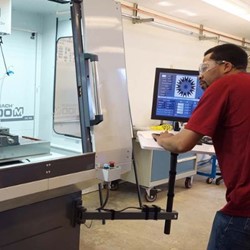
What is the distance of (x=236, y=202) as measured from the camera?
138 cm

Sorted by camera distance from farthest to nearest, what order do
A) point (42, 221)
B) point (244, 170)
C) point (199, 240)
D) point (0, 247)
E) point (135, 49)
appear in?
point (135, 49) → point (199, 240) → point (42, 221) → point (0, 247) → point (244, 170)

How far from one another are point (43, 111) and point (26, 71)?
0.34 m

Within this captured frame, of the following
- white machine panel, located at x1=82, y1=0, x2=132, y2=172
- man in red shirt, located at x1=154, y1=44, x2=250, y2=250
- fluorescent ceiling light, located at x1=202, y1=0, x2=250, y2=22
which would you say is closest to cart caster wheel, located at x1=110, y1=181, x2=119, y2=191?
white machine panel, located at x1=82, y1=0, x2=132, y2=172

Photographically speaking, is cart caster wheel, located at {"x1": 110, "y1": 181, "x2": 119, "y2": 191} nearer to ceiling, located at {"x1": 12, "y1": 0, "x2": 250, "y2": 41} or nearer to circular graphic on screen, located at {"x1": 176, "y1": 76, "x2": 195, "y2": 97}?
circular graphic on screen, located at {"x1": 176, "y1": 76, "x2": 195, "y2": 97}

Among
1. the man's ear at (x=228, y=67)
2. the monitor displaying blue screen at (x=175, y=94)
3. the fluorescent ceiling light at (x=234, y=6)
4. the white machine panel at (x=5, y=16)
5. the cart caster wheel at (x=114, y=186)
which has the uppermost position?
the fluorescent ceiling light at (x=234, y=6)

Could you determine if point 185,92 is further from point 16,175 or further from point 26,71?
point 16,175

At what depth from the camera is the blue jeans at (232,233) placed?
1399mm

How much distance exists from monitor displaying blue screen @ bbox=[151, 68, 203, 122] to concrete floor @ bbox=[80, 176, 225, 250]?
105 cm

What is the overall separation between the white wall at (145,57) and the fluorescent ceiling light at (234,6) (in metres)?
0.89

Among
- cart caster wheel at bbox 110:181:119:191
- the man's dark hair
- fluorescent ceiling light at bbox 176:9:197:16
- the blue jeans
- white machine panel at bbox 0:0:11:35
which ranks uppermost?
fluorescent ceiling light at bbox 176:9:197:16

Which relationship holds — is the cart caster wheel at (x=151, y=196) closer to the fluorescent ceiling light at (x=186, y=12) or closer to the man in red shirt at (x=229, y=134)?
the man in red shirt at (x=229, y=134)

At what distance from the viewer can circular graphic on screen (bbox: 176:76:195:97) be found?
11.2 feet

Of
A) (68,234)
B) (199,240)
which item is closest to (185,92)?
(199,240)

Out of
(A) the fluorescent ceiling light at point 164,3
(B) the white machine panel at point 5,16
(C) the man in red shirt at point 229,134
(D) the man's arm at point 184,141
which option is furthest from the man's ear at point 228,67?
(A) the fluorescent ceiling light at point 164,3
